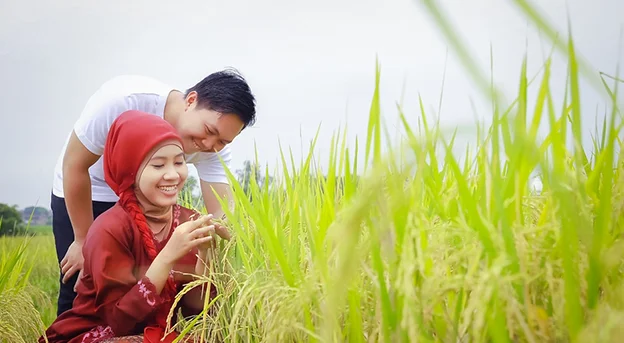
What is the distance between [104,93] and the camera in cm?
179

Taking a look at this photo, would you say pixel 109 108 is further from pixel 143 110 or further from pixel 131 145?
pixel 131 145

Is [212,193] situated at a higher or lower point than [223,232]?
higher

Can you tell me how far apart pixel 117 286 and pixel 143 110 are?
77cm

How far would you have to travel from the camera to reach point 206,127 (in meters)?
1.65

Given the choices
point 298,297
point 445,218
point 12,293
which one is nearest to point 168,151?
point 298,297

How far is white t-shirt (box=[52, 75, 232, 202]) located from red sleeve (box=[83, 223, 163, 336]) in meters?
0.60

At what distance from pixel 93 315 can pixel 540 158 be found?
1.08m

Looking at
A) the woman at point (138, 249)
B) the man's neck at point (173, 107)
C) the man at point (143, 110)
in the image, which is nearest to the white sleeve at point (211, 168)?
the man at point (143, 110)

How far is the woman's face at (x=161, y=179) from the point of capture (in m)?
1.23

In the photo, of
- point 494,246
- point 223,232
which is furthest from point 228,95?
point 494,246

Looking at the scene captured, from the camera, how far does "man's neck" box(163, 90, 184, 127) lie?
5.84ft

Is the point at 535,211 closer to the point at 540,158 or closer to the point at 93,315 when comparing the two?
the point at 540,158

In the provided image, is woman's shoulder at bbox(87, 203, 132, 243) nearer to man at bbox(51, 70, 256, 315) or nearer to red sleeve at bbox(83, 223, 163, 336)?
red sleeve at bbox(83, 223, 163, 336)

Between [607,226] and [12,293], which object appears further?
[12,293]
